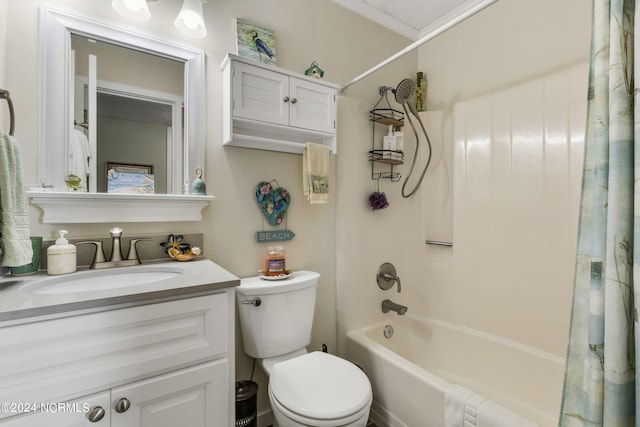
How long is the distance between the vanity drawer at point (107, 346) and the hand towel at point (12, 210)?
277 millimetres

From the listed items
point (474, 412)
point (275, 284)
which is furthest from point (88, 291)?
point (474, 412)

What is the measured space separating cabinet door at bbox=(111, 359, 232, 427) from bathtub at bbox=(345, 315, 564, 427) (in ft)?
2.85

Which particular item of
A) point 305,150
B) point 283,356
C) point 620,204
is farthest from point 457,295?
point 620,204

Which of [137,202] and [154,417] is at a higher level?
[137,202]

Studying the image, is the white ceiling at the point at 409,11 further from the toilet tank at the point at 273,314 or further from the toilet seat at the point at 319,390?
the toilet seat at the point at 319,390

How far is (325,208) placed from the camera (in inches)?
73.7

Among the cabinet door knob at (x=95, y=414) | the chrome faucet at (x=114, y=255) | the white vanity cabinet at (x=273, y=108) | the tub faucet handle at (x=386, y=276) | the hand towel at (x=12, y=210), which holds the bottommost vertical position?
the cabinet door knob at (x=95, y=414)

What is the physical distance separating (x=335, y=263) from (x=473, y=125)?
131 cm

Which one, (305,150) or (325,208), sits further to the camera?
(325,208)

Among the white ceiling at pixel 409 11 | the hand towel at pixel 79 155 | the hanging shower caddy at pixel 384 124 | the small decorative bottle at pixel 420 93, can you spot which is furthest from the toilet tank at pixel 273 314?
the white ceiling at pixel 409 11

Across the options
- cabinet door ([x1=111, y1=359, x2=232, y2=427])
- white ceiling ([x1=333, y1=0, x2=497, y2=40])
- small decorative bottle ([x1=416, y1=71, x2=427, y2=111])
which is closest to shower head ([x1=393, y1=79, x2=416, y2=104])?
small decorative bottle ([x1=416, y1=71, x2=427, y2=111])

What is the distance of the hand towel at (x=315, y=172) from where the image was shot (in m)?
1.64

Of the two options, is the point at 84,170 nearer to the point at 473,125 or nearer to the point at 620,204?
the point at 620,204

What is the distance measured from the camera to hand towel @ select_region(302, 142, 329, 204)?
5.37 ft
